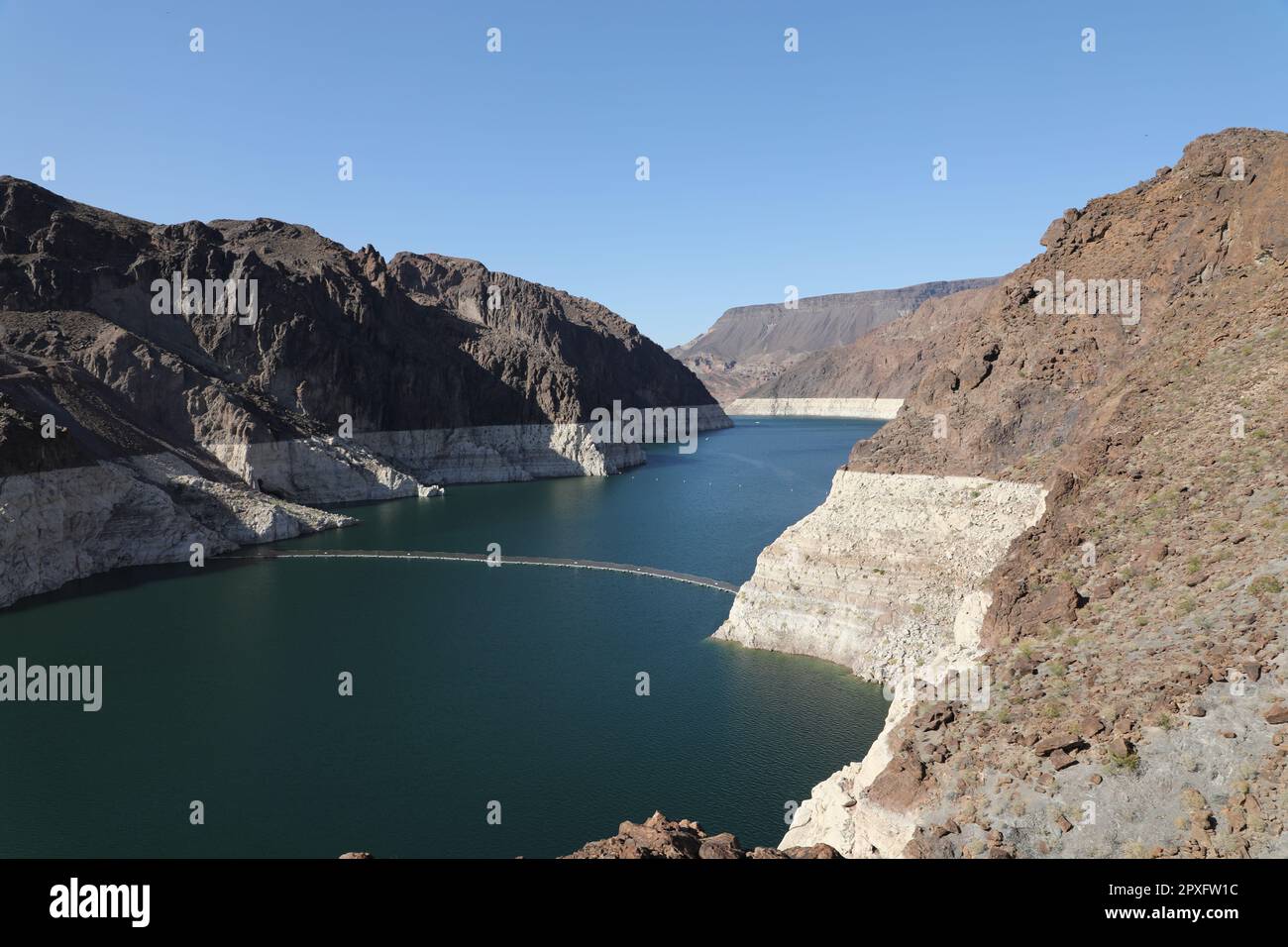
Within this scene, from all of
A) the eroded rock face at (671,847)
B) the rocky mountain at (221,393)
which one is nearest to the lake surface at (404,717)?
the rocky mountain at (221,393)

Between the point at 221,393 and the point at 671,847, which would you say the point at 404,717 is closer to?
the point at 671,847

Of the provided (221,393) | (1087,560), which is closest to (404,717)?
(1087,560)

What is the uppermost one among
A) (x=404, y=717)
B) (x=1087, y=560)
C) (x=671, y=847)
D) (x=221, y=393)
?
(x=221, y=393)

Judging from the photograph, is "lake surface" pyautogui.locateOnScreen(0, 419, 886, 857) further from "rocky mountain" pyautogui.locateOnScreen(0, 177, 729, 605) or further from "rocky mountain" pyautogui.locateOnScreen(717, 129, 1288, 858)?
"rocky mountain" pyautogui.locateOnScreen(0, 177, 729, 605)

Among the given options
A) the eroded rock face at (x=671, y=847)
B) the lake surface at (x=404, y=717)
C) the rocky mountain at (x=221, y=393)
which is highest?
the rocky mountain at (x=221, y=393)

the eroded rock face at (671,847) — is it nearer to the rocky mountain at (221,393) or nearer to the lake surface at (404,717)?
the lake surface at (404,717)

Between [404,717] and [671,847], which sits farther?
[404,717]
